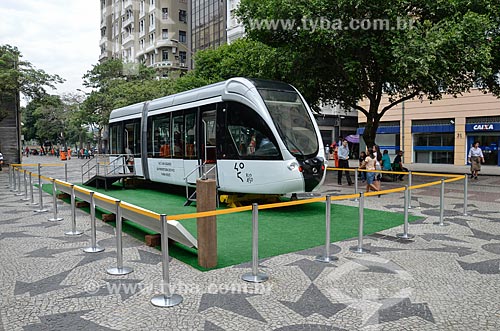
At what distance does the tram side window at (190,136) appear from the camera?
11.7 meters

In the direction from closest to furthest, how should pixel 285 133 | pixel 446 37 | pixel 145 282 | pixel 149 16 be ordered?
pixel 145 282 < pixel 285 133 < pixel 446 37 < pixel 149 16

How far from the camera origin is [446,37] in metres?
13.0

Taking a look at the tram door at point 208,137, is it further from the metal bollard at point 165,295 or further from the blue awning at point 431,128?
the blue awning at point 431,128

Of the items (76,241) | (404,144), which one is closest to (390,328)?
(76,241)

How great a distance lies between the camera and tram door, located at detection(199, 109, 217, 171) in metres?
10.8

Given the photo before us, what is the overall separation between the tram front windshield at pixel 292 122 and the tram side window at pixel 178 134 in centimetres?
343

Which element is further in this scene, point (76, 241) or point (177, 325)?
point (76, 241)

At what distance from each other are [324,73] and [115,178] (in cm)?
989

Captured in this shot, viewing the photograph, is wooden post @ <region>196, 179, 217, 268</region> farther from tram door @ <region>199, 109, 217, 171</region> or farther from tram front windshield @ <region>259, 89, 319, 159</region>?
tram door @ <region>199, 109, 217, 171</region>

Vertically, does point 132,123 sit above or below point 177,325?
above

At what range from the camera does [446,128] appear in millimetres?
32000

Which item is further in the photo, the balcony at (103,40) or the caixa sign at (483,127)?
the balcony at (103,40)

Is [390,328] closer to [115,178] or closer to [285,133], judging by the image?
[285,133]

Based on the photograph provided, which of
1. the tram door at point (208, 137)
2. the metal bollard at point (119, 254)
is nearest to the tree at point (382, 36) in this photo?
the tram door at point (208, 137)
